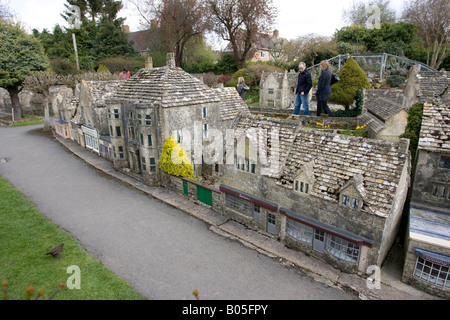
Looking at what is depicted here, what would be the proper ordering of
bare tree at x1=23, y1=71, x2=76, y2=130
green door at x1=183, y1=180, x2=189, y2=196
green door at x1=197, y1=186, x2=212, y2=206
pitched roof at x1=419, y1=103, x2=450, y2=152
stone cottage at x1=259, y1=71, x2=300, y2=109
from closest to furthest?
1. pitched roof at x1=419, y1=103, x2=450, y2=152
2. green door at x1=197, y1=186, x2=212, y2=206
3. green door at x1=183, y1=180, x2=189, y2=196
4. bare tree at x1=23, y1=71, x2=76, y2=130
5. stone cottage at x1=259, y1=71, x2=300, y2=109

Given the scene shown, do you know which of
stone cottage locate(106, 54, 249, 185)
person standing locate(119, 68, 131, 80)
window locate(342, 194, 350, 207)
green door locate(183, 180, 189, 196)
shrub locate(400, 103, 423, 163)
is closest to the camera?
window locate(342, 194, 350, 207)

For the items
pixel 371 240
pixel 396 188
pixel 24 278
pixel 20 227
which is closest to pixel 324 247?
pixel 371 240

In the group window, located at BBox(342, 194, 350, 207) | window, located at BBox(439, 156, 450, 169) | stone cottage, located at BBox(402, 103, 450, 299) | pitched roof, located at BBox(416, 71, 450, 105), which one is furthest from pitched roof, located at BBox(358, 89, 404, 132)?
window, located at BBox(342, 194, 350, 207)

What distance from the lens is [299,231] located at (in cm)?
1309

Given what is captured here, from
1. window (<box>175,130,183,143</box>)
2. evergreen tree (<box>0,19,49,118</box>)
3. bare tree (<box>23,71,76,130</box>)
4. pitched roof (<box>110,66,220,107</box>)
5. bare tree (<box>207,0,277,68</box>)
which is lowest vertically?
window (<box>175,130,183,143</box>)

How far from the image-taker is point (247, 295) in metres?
10.6

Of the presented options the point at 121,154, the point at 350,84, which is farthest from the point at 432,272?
the point at 350,84

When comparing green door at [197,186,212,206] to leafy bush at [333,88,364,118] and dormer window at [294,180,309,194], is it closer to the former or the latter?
dormer window at [294,180,309,194]

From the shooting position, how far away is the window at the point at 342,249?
11438mm

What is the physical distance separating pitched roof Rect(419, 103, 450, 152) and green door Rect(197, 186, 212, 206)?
1132 cm

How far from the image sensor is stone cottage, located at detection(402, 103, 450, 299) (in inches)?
412

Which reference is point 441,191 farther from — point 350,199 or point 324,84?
point 324,84

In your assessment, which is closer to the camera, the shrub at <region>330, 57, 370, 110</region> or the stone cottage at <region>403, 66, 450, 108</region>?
the stone cottage at <region>403, 66, 450, 108</region>

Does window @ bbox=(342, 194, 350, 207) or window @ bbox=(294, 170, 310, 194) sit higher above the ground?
window @ bbox=(294, 170, 310, 194)
